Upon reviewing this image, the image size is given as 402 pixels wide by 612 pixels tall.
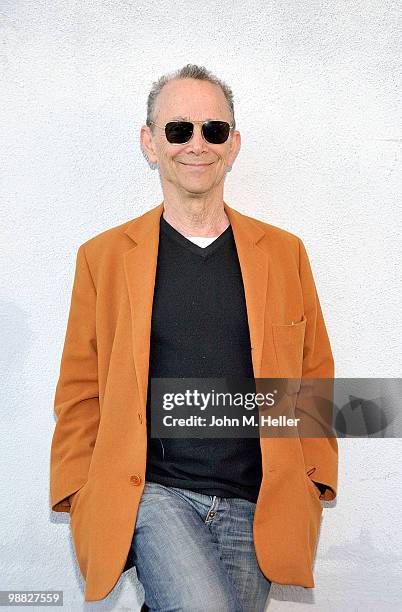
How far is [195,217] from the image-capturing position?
3.00 meters

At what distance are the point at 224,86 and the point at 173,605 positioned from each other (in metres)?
1.83

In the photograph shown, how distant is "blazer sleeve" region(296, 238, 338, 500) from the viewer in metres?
3.08

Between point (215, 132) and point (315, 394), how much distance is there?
107 centimetres

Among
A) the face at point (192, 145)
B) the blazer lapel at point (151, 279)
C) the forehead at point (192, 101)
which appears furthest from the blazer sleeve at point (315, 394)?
the forehead at point (192, 101)

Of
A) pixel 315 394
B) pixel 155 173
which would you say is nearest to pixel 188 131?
pixel 155 173

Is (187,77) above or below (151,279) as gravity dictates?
above

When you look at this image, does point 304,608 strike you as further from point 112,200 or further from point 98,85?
point 98,85

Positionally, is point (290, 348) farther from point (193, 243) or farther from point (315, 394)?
point (193, 243)

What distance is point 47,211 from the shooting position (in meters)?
3.58

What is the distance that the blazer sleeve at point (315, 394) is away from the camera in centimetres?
308

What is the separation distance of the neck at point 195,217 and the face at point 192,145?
5 centimetres

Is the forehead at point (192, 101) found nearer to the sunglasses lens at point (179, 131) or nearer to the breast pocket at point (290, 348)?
the sunglasses lens at point (179, 131)

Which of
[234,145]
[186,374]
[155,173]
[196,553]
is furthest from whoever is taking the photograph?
[155,173]

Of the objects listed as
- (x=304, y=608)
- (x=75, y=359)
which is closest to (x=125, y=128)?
(x=75, y=359)
